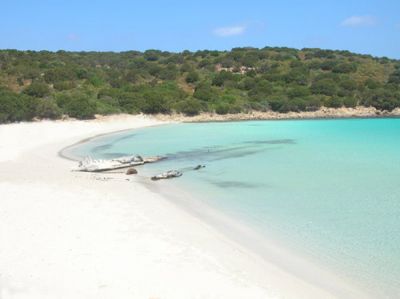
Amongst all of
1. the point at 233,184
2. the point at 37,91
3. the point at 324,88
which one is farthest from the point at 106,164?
the point at 324,88

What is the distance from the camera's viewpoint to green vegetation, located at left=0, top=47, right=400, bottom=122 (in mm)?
35750

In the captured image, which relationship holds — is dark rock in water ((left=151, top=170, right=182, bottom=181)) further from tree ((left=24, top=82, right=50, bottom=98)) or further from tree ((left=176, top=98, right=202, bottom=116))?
tree ((left=176, top=98, right=202, bottom=116))

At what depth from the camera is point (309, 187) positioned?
12688 millimetres

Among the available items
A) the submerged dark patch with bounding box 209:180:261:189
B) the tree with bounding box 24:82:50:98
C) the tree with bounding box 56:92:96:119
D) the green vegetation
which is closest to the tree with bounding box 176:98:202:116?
the green vegetation

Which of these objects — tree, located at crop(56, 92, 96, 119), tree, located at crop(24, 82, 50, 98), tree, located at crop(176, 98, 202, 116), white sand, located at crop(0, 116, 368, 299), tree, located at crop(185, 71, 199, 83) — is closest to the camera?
white sand, located at crop(0, 116, 368, 299)

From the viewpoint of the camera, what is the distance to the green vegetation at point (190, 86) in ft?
117

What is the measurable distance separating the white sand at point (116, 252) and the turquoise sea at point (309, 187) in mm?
1067

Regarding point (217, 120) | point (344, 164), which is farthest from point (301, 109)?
point (344, 164)

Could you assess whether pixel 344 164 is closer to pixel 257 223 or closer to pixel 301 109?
pixel 257 223

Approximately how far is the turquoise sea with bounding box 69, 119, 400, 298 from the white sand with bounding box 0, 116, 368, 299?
1.07 m

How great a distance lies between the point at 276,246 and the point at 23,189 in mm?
6443

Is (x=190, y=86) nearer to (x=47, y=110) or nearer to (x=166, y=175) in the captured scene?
(x=47, y=110)

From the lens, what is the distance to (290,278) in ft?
20.7

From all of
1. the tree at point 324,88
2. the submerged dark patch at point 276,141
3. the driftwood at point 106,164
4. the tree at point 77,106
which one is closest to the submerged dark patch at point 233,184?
the driftwood at point 106,164
